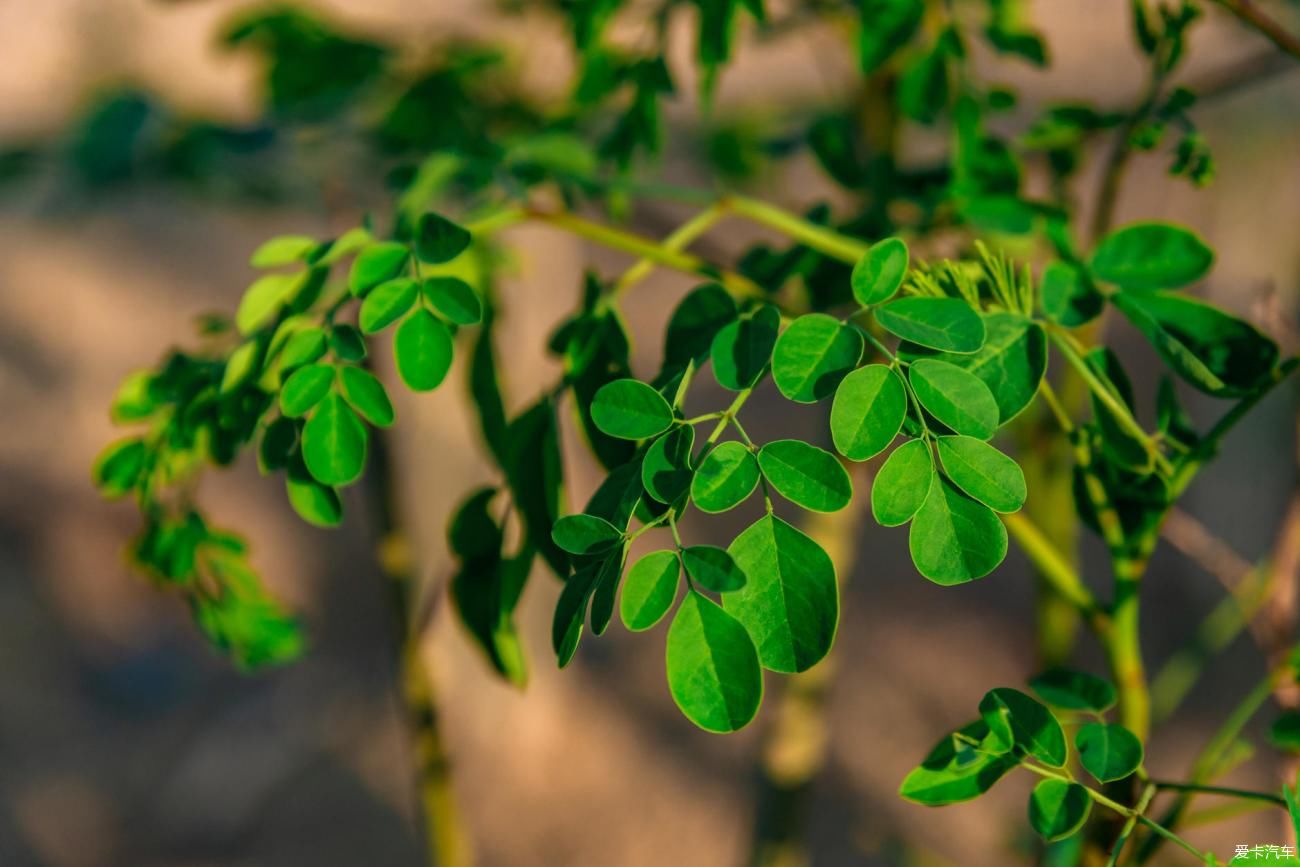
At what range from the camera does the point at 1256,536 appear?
2.00 meters

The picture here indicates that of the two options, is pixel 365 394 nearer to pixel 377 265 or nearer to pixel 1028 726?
pixel 377 265

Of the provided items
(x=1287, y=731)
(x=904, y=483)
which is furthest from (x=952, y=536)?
(x=1287, y=731)

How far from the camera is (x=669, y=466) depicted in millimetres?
375

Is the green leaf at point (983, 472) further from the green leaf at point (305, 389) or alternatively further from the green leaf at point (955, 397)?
the green leaf at point (305, 389)

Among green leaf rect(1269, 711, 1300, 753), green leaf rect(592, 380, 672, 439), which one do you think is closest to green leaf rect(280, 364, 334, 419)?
green leaf rect(592, 380, 672, 439)

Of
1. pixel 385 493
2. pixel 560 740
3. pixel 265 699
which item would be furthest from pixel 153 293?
pixel 385 493

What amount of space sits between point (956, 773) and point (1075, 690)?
0.31 ft

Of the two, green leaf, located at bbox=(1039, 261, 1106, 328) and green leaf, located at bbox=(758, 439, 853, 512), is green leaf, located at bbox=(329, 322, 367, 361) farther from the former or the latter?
green leaf, located at bbox=(1039, 261, 1106, 328)

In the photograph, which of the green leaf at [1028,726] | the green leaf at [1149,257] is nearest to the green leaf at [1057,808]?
the green leaf at [1028,726]

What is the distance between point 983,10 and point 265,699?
2068 mm

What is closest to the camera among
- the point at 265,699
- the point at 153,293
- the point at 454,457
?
the point at 454,457

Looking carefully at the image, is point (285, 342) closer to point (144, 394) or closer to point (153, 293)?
point (144, 394)

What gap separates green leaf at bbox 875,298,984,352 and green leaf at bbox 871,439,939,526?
4cm

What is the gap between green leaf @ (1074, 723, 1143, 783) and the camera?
1.32 feet
